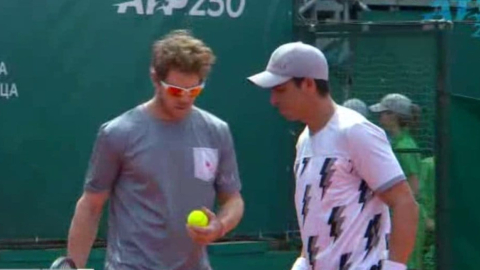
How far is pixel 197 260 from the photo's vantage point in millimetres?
5000

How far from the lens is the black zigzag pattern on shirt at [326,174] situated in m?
4.80

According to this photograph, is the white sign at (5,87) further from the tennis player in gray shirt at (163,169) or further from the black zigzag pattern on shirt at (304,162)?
the black zigzag pattern on shirt at (304,162)

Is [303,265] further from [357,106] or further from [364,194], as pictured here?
[357,106]

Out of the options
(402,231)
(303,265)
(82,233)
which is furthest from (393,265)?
(82,233)

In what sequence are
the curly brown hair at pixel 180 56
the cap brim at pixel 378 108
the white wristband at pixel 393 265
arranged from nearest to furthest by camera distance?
the white wristband at pixel 393 265
the curly brown hair at pixel 180 56
the cap brim at pixel 378 108

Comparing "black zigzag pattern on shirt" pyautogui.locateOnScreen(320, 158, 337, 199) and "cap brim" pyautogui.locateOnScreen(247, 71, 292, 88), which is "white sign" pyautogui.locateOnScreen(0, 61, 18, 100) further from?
"black zigzag pattern on shirt" pyautogui.locateOnScreen(320, 158, 337, 199)

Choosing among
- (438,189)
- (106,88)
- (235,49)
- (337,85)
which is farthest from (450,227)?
(106,88)

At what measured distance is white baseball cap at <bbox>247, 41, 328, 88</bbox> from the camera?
4.88 m

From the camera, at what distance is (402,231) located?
4.70 metres

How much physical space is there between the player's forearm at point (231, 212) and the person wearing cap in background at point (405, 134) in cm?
336

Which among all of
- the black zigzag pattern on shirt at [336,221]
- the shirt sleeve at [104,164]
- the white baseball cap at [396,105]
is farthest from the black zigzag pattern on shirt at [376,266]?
the white baseball cap at [396,105]

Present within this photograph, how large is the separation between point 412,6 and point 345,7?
3.56 ft

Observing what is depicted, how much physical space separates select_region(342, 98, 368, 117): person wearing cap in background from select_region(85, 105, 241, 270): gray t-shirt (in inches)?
140

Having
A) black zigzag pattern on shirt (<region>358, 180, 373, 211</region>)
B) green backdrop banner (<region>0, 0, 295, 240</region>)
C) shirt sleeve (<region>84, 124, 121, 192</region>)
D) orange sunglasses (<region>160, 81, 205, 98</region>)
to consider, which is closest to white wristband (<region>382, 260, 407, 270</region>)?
black zigzag pattern on shirt (<region>358, 180, 373, 211</region>)
